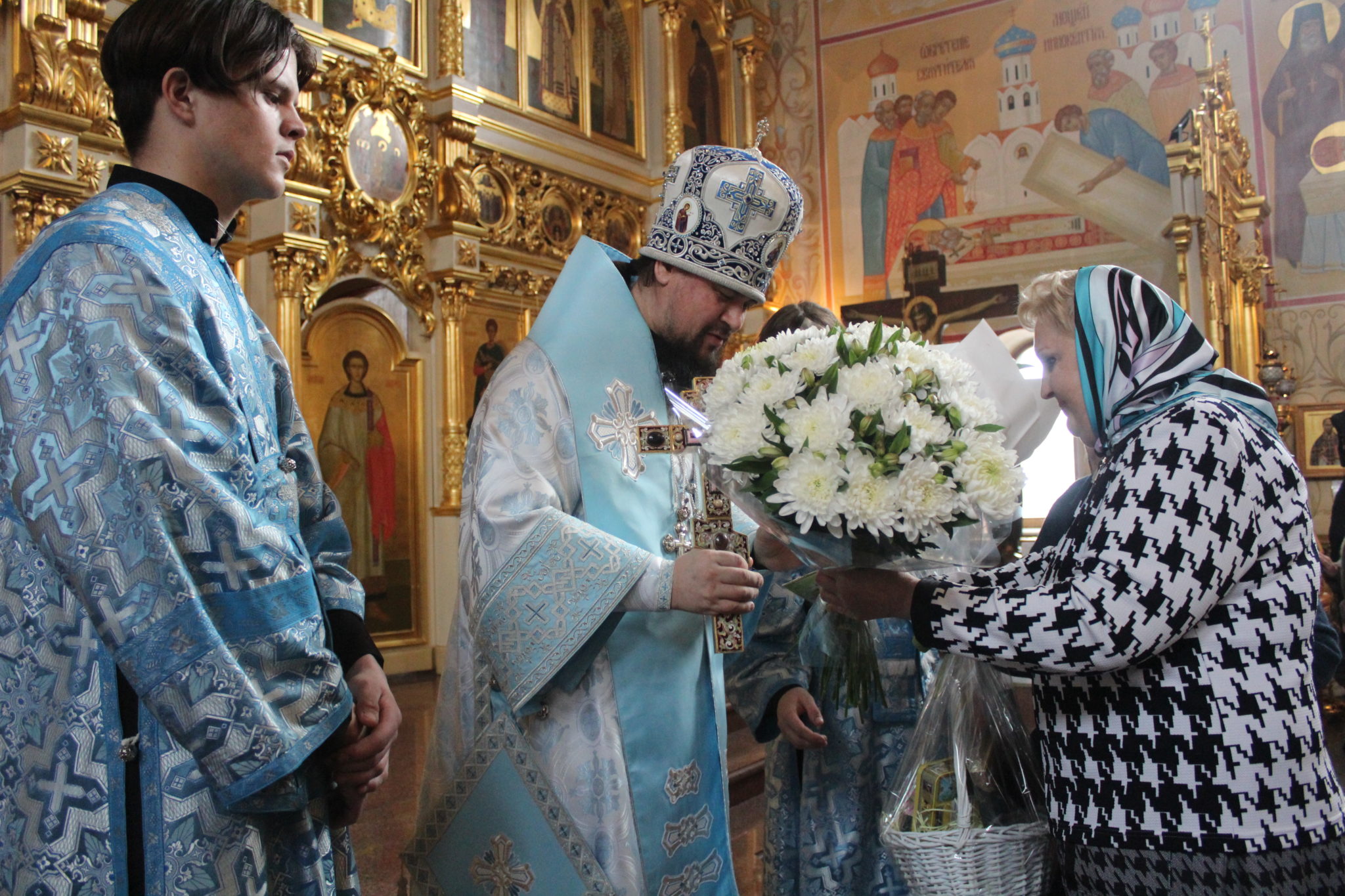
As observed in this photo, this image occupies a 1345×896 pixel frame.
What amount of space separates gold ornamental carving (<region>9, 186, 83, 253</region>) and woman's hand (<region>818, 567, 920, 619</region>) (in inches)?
203

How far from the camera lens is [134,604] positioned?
1202mm

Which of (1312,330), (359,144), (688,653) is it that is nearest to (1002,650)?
(688,653)

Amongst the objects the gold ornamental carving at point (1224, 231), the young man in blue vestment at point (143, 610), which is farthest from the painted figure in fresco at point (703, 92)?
the young man in blue vestment at point (143, 610)

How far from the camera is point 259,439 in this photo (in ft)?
4.73

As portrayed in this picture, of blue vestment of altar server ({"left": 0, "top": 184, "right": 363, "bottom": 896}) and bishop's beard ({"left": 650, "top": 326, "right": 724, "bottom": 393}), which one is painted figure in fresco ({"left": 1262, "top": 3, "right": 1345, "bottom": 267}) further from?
blue vestment of altar server ({"left": 0, "top": 184, "right": 363, "bottom": 896})

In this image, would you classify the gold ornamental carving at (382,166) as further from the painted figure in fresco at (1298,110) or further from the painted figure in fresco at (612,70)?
the painted figure in fresco at (1298,110)

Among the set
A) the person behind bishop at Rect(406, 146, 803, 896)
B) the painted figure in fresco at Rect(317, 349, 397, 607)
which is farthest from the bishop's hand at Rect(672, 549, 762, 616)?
the painted figure in fresco at Rect(317, 349, 397, 607)

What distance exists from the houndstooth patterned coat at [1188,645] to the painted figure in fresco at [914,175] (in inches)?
381

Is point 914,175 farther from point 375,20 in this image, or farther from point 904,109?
point 375,20

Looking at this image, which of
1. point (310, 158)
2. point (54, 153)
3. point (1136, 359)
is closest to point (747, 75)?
point (310, 158)

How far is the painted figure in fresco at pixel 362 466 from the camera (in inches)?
295

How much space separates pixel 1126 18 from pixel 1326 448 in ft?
14.5

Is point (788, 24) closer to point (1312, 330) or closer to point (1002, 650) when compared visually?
point (1312, 330)

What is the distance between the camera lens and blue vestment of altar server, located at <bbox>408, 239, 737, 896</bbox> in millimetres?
1865
